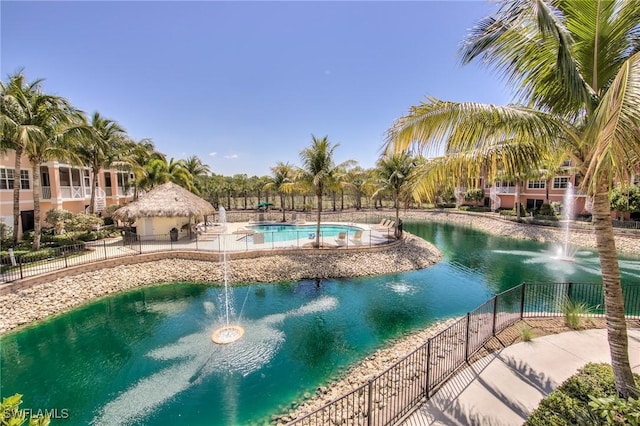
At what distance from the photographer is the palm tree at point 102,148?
2048 centimetres

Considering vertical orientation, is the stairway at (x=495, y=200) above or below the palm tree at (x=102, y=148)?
below

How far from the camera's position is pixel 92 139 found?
1661 centimetres

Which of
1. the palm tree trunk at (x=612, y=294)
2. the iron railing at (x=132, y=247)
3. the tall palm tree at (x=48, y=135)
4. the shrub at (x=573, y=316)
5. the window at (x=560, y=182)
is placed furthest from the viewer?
the window at (x=560, y=182)

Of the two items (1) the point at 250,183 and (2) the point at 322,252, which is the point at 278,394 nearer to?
(2) the point at 322,252

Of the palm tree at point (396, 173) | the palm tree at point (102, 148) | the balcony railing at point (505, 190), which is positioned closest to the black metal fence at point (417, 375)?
the palm tree at point (396, 173)

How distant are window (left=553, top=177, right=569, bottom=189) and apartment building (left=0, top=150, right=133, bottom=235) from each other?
4979cm

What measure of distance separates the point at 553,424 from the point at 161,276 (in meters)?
16.6

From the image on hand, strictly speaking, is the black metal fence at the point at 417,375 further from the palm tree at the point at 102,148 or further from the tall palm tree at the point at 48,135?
the palm tree at the point at 102,148

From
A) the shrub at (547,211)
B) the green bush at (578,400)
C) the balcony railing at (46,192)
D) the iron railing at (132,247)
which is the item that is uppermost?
the balcony railing at (46,192)

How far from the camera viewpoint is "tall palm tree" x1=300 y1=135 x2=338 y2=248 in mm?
18109

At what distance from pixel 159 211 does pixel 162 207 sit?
0.44 m

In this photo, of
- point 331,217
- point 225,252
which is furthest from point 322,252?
point 331,217

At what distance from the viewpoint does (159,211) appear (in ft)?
63.0

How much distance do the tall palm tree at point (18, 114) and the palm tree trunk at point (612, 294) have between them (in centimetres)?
2031
